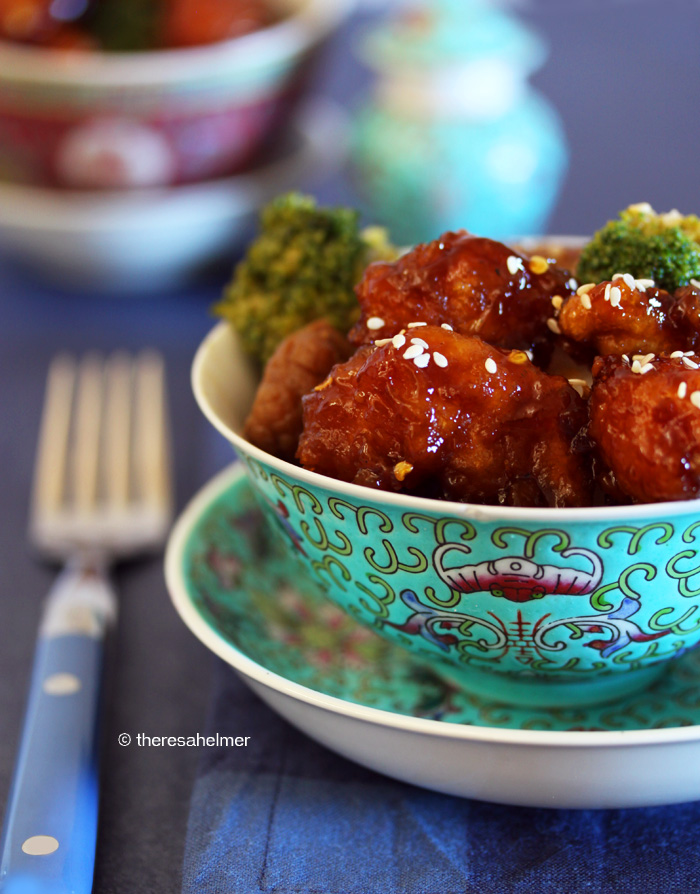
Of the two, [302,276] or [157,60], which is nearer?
[302,276]

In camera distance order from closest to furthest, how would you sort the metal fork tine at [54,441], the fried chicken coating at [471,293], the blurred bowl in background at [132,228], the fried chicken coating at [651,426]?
the fried chicken coating at [651,426], the fried chicken coating at [471,293], the metal fork tine at [54,441], the blurred bowl in background at [132,228]

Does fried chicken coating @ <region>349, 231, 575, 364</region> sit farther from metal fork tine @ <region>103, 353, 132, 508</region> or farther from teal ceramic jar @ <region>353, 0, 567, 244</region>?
teal ceramic jar @ <region>353, 0, 567, 244</region>

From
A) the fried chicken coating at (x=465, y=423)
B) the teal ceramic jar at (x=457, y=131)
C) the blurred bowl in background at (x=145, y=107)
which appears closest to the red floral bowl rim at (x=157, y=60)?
the blurred bowl in background at (x=145, y=107)

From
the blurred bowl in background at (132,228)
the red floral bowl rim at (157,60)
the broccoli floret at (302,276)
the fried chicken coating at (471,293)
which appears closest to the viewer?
the fried chicken coating at (471,293)

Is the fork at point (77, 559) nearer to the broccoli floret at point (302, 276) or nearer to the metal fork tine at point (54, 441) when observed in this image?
the metal fork tine at point (54, 441)

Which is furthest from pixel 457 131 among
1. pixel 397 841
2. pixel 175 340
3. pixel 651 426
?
pixel 397 841

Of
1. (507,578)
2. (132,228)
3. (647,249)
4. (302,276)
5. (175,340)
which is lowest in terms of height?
(175,340)

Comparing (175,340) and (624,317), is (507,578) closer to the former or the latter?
(624,317)
